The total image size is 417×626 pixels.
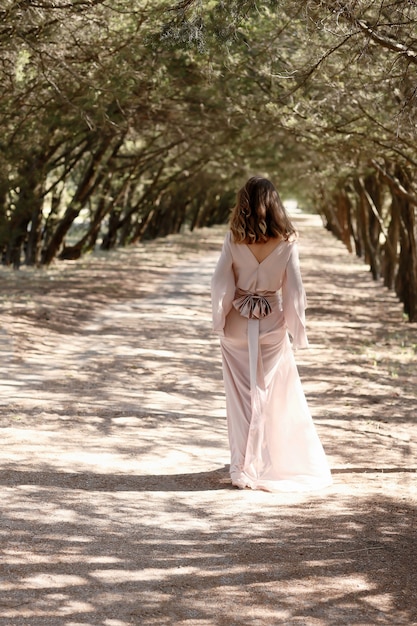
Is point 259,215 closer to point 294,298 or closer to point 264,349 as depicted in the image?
point 294,298

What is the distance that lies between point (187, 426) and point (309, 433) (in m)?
1.95

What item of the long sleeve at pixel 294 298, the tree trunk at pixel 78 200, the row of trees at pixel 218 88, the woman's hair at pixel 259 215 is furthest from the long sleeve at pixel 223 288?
the tree trunk at pixel 78 200

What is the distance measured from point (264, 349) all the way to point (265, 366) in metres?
0.13

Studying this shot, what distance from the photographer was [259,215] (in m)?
7.09

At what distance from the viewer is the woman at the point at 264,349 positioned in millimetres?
7133

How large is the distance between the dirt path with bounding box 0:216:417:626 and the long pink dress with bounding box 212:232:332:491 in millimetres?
315

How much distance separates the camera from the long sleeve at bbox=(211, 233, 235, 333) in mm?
7301

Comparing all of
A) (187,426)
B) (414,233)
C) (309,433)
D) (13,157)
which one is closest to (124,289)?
(13,157)

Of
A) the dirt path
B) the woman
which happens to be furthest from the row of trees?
the dirt path

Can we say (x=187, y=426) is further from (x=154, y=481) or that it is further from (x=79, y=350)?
(x=79, y=350)

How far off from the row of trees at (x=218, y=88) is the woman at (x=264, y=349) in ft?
4.48

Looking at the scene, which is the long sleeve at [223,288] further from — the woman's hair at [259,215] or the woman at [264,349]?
the woman's hair at [259,215]

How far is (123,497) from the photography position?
6605mm

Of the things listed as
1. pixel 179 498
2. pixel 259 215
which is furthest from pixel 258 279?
pixel 179 498
